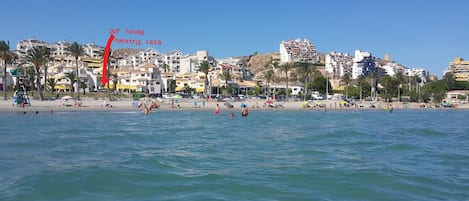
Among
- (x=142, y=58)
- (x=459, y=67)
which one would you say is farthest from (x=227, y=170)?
(x=459, y=67)

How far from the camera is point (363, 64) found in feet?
586

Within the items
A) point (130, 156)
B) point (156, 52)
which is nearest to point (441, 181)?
point (130, 156)

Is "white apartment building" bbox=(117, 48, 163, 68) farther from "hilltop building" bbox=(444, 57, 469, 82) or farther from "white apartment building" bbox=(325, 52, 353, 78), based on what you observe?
"hilltop building" bbox=(444, 57, 469, 82)

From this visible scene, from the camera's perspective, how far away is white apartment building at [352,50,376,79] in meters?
178

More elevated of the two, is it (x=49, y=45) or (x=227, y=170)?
(x=49, y=45)

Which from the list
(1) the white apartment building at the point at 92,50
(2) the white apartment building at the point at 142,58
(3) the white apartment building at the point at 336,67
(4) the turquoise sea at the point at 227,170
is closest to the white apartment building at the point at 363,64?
(3) the white apartment building at the point at 336,67

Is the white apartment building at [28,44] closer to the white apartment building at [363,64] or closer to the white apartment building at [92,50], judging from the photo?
the white apartment building at [92,50]

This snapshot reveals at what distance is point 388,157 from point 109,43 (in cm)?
6853

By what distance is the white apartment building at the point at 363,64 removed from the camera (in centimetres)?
17750

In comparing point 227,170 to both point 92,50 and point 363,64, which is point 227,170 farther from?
point 363,64

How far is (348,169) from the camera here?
1323cm

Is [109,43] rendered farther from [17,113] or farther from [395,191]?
[395,191]

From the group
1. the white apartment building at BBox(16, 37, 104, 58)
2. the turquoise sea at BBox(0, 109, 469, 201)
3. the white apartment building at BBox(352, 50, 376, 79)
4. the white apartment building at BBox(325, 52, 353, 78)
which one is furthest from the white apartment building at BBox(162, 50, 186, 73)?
the turquoise sea at BBox(0, 109, 469, 201)

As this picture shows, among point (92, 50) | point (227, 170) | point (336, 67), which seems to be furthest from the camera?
point (336, 67)
